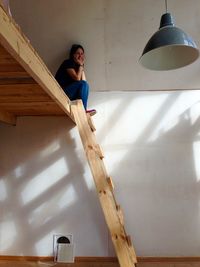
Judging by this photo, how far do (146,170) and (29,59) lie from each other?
2081 mm

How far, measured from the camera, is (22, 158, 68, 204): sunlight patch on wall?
347 centimetres

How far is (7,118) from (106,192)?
1430mm

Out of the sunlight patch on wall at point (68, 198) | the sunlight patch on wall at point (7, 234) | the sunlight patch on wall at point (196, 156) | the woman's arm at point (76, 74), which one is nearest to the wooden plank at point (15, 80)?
the woman's arm at point (76, 74)

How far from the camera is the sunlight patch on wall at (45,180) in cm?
347

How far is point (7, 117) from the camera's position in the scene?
3.38 meters

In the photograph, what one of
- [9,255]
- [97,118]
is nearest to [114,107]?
[97,118]

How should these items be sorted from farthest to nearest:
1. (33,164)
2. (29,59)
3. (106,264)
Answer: (33,164) → (106,264) → (29,59)

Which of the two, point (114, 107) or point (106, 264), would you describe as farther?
point (114, 107)

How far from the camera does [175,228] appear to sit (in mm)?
3297

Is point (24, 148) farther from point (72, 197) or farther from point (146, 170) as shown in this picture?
point (146, 170)

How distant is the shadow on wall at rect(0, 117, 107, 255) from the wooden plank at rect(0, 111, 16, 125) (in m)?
0.10

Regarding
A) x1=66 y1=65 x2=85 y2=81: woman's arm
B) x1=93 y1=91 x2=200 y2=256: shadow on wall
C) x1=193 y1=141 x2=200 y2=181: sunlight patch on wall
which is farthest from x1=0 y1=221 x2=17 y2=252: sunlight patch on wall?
x1=193 y1=141 x2=200 y2=181: sunlight patch on wall

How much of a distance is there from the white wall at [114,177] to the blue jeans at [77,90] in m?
0.31

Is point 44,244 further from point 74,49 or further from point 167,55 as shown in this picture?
point 167,55
